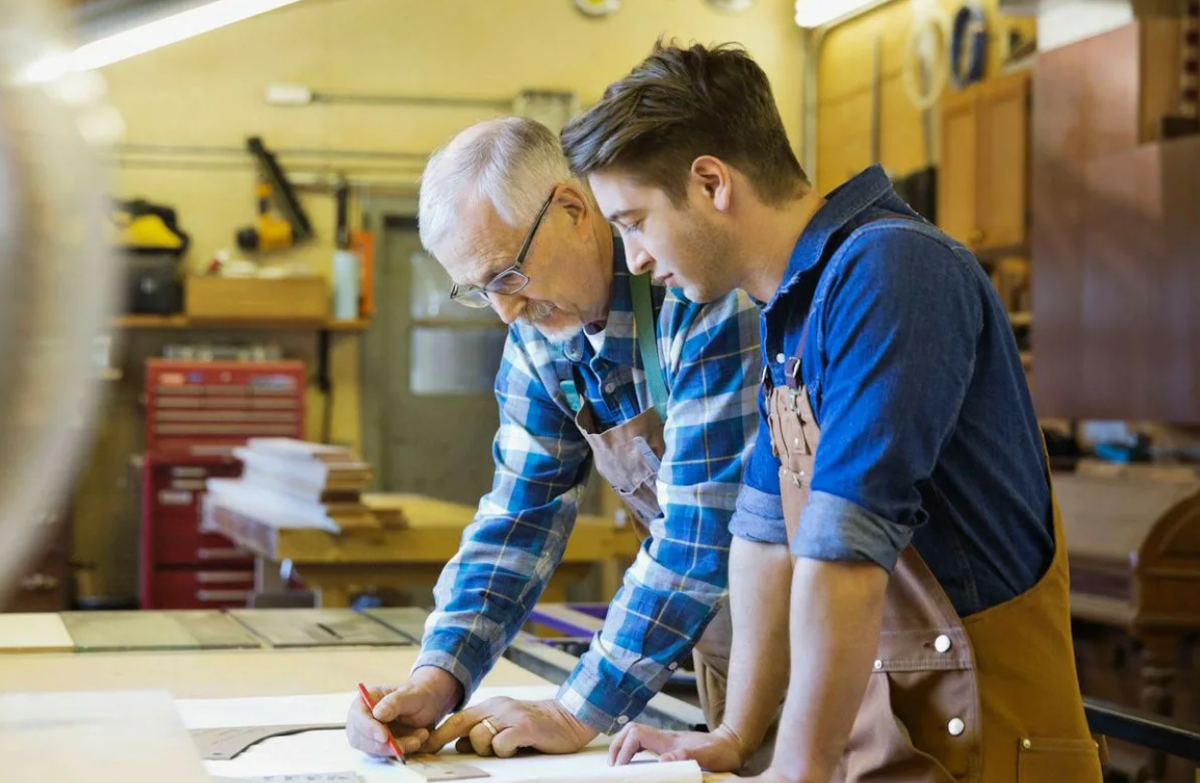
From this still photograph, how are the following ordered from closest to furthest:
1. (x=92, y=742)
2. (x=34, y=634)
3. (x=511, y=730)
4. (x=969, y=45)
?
1. (x=92, y=742)
2. (x=511, y=730)
3. (x=34, y=634)
4. (x=969, y=45)

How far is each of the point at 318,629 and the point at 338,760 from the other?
1.17 m

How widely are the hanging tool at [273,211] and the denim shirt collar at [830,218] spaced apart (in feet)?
24.6

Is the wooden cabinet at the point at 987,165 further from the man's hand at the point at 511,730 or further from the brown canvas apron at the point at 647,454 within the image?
the man's hand at the point at 511,730

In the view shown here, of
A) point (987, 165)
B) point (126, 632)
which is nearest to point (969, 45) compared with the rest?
point (987, 165)

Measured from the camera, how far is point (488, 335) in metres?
8.99

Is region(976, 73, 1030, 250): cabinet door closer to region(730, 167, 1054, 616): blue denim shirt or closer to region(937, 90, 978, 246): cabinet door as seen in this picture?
region(937, 90, 978, 246): cabinet door

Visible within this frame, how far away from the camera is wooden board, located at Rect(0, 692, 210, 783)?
719 millimetres

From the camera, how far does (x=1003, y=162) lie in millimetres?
6629

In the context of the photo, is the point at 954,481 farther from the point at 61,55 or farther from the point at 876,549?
the point at 61,55

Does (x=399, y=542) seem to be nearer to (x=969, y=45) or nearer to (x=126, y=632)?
(x=126, y=632)

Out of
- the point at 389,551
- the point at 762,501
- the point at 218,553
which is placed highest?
the point at 762,501

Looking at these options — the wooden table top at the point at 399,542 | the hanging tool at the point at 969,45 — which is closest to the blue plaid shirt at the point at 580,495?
the wooden table top at the point at 399,542

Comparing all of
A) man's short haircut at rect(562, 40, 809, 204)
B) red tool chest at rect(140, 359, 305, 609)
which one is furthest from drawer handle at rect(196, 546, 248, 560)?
man's short haircut at rect(562, 40, 809, 204)

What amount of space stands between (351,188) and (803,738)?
7.97m
